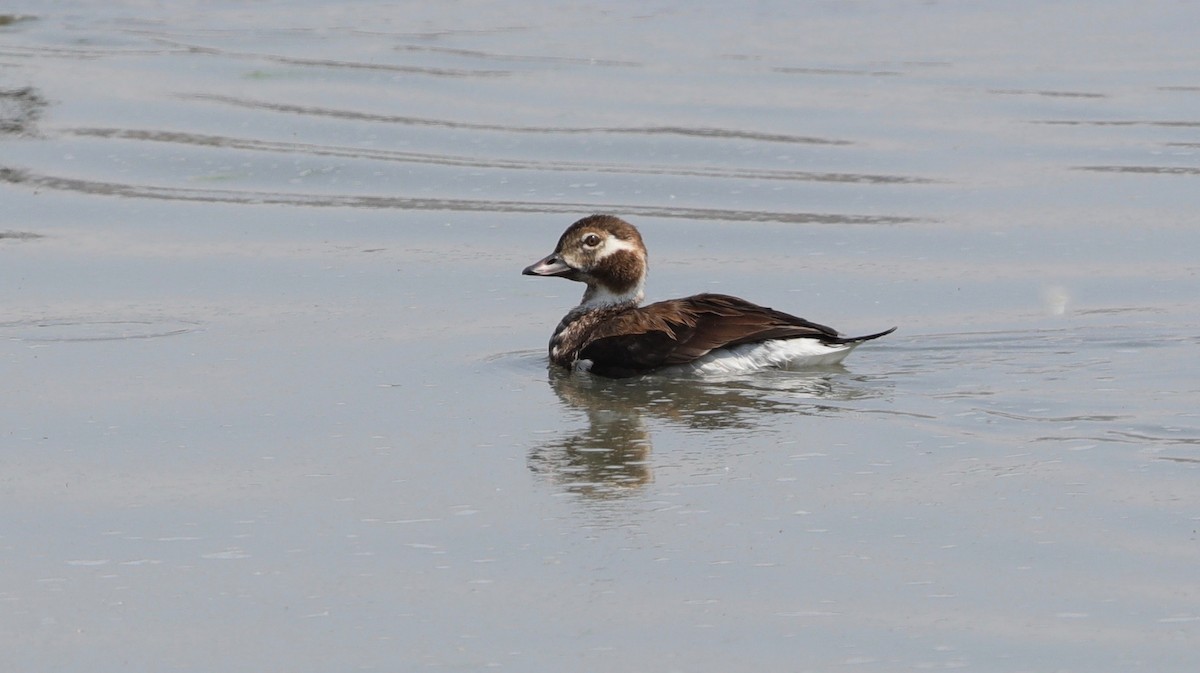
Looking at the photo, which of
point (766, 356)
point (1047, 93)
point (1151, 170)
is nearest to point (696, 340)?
point (766, 356)

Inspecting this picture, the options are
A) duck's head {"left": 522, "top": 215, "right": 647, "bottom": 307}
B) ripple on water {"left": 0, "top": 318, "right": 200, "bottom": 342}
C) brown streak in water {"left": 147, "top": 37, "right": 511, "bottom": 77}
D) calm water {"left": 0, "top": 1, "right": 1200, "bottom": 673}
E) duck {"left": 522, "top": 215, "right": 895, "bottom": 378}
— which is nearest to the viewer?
calm water {"left": 0, "top": 1, "right": 1200, "bottom": 673}

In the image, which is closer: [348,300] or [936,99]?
[348,300]

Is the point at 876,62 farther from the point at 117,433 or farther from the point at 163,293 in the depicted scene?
the point at 117,433

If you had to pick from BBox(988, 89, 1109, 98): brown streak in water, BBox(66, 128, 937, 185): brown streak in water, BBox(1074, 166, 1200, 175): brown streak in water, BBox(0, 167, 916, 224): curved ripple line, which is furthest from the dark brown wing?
BBox(988, 89, 1109, 98): brown streak in water

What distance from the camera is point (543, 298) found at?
36.7 ft

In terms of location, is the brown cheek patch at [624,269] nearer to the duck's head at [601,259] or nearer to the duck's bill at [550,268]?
the duck's head at [601,259]

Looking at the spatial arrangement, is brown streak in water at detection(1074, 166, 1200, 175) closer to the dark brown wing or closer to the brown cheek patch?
the brown cheek patch

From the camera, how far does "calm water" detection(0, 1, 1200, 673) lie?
19.1ft

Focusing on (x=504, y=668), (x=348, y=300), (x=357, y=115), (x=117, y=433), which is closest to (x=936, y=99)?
(x=357, y=115)

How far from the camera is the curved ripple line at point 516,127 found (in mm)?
15359

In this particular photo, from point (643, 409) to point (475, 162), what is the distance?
629 centimetres

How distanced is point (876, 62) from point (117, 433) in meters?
11.7

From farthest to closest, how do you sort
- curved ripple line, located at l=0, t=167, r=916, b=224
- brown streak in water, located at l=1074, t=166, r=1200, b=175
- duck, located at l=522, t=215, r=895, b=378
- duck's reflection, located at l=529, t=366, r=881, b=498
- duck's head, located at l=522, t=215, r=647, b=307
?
brown streak in water, located at l=1074, t=166, r=1200, b=175, curved ripple line, located at l=0, t=167, r=916, b=224, duck's head, located at l=522, t=215, r=647, b=307, duck, located at l=522, t=215, r=895, b=378, duck's reflection, located at l=529, t=366, r=881, b=498

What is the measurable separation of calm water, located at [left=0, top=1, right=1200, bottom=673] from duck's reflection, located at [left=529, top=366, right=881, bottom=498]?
0.03 m
